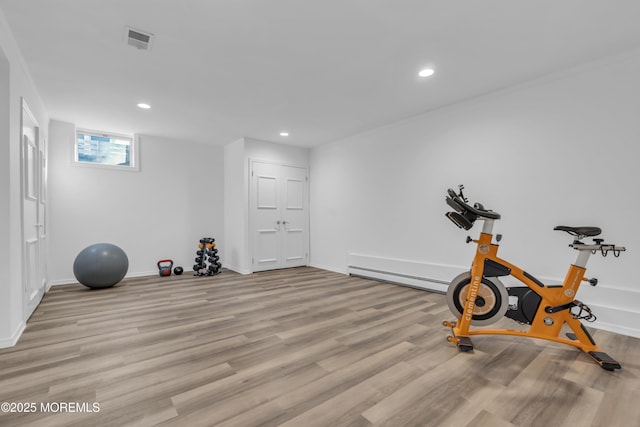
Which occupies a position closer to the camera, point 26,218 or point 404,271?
point 26,218

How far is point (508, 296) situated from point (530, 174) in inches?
65.7

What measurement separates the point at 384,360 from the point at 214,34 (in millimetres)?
3001

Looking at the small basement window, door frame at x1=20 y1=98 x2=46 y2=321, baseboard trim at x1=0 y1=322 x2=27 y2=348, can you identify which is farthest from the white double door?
baseboard trim at x1=0 y1=322 x2=27 y2=348

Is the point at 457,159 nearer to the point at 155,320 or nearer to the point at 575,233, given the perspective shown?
the point at 575,233

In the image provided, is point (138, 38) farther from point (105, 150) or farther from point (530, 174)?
point (530, 174)

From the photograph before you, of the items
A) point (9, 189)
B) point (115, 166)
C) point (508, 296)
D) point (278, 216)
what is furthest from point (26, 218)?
point (508, 296)

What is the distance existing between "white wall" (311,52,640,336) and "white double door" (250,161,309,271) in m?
1.71

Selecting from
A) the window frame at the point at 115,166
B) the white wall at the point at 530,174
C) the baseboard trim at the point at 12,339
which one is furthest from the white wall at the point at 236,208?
the baseboard trim at the point at 12,339

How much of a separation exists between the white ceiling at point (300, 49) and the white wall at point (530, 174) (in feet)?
1.06

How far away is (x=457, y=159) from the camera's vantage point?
401cm

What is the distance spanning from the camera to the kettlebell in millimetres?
5441

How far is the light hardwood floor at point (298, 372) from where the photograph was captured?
158 cm

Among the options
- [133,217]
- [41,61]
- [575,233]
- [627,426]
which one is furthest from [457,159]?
[133,217]

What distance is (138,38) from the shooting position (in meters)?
2.50
